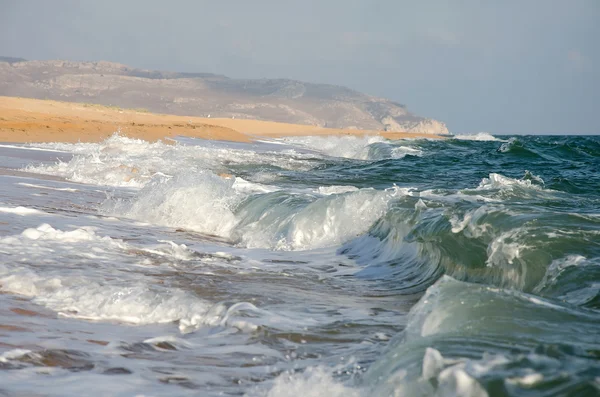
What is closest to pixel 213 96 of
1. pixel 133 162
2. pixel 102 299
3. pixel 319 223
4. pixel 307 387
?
pixel 133 162

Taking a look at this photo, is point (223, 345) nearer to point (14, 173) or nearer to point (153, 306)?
point (153, 306)

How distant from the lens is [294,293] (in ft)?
17.4

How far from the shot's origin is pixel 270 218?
30.9 ft

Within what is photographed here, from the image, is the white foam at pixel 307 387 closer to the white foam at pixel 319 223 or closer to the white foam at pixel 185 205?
the white foam at pixel 319 223

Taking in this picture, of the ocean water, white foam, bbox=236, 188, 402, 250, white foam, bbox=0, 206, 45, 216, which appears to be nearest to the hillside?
the ocean water

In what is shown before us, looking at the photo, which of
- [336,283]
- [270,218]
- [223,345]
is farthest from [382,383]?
[270,218]

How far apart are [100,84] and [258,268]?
139159 mm

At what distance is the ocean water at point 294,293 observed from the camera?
297cm

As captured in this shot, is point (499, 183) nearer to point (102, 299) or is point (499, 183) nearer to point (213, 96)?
point (102, 299)

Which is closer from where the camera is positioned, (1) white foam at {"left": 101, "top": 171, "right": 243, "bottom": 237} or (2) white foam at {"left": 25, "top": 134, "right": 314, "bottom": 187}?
(1) white foam at {"left": 101, "top": 171, "right": 243, "bottom": 237}

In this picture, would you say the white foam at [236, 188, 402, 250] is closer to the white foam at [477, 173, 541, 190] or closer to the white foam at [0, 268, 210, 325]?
the white foam at [477, 173, 541, 190]

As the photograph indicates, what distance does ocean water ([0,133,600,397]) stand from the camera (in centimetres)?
297

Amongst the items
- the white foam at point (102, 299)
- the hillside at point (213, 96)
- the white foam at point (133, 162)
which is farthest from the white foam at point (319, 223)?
the hillside at point (213, 96)

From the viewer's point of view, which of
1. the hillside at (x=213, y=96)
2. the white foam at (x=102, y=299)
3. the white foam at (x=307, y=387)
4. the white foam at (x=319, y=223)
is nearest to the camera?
the white foam at (x=307, y=387)
